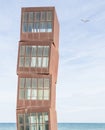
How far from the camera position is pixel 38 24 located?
2335 inches

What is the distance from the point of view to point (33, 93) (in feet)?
190

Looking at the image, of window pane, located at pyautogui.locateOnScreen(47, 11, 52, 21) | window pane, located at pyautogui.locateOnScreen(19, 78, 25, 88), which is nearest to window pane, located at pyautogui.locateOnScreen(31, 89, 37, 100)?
window pane, located at pyautogui.locateOnScreen(19, 78, 25, 88)

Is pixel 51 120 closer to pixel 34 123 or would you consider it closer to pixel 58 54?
pixel 34 123

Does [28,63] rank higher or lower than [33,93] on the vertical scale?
higher

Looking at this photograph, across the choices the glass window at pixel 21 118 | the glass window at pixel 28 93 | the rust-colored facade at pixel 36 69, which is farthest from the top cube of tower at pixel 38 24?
the glass window at pixel 21 118

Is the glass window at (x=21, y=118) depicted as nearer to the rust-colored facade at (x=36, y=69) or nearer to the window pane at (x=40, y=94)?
the rust-colored facade at (x=36, y=69)

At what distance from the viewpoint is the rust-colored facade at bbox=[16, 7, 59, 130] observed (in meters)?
57.5

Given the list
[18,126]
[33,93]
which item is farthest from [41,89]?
[18,126]

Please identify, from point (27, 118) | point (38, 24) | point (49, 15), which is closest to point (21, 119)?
point (27, 118)

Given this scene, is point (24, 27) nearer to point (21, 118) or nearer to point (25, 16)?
point (25, 16)

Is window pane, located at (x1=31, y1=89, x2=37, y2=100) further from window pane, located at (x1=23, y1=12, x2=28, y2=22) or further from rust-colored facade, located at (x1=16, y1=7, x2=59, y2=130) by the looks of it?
window pane, located at (x1=23, y1=12, x2=28, y2=22)

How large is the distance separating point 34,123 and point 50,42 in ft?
34.1

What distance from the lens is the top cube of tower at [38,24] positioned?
5906 centimetres

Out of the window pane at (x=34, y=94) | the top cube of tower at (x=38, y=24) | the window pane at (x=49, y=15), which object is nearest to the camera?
the window pane at (x=34, y=94)
